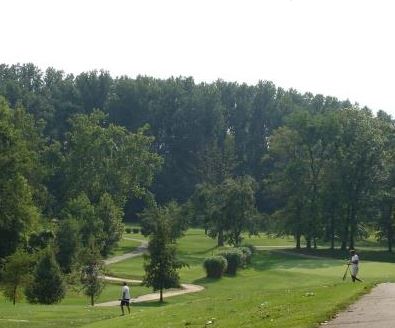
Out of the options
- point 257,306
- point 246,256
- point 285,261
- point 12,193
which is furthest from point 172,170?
point 257,306

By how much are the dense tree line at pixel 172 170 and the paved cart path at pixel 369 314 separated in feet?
73.7

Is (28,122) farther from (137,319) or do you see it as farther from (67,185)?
(137,319)

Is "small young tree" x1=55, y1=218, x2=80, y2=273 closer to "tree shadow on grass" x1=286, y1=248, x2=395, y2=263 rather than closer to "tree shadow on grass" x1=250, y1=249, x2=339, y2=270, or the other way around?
"tree shadow on grass" x1=250, y1=249, x2=339, y2=270

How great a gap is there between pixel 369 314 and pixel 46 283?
2427cm

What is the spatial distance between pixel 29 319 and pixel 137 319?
613cm

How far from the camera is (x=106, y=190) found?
8175cm

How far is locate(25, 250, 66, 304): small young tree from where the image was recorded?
37.6 metres

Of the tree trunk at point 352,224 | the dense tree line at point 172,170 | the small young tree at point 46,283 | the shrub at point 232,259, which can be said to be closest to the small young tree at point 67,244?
the dense tree line at point 172,170

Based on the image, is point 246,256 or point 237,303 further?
point 246,256

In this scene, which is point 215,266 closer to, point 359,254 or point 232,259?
point 232,259

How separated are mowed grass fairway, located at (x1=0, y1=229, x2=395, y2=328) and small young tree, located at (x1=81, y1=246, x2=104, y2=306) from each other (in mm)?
1970

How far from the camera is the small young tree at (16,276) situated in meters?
38.2

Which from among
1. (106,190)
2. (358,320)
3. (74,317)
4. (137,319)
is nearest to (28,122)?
(106,190)

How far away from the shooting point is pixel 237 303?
2408 cm
